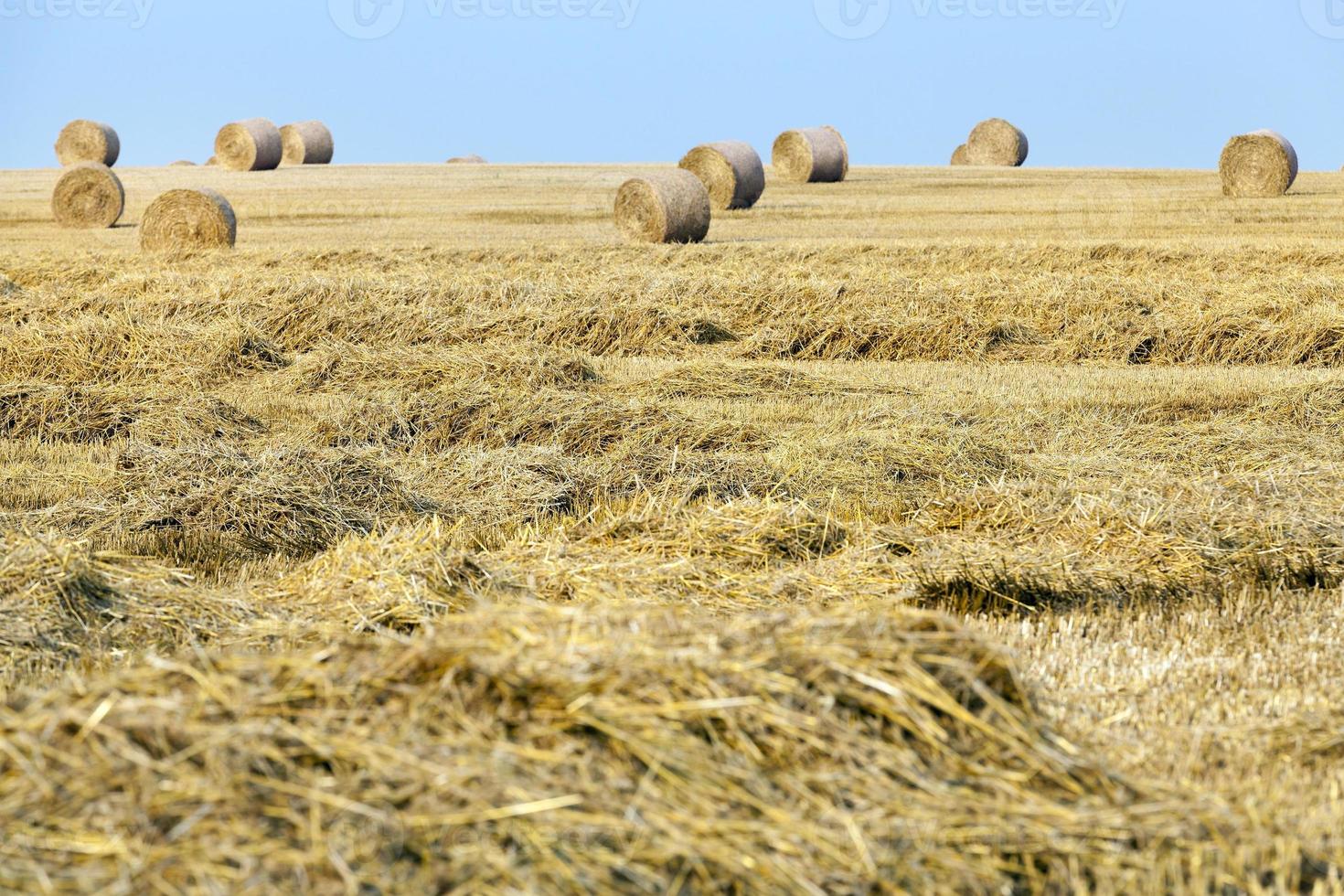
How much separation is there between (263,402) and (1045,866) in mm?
8204

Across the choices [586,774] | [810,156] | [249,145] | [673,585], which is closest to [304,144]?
[249,145]

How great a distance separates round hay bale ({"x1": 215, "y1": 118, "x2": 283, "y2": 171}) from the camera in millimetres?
42062

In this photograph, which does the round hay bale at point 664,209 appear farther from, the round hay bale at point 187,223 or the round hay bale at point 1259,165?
the round hay bale at point 1259,165

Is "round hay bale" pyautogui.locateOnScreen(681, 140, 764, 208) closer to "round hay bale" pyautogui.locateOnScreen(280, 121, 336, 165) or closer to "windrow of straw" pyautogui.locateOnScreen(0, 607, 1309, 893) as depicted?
"round hay bale" pyautogui.locateOnScreen(280, 121, 336, 165)

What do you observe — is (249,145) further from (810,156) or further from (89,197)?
(810,156)

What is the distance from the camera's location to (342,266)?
18297mm

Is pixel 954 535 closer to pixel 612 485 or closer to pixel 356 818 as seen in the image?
pixel 612 485

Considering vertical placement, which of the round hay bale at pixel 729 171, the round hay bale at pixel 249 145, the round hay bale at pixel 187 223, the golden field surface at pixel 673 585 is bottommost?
the golden field surface at pixel 673 585

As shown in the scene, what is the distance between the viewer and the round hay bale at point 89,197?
28578 millimetres

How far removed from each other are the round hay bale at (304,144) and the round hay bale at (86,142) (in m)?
5.78

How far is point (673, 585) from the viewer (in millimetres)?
5797

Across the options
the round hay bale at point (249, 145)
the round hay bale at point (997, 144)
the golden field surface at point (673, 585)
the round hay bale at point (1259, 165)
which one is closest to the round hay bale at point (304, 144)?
the round hay bale at point (249, 145)

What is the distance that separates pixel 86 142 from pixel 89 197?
15618mm

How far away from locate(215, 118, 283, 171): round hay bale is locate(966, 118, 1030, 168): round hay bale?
70.9 ft
